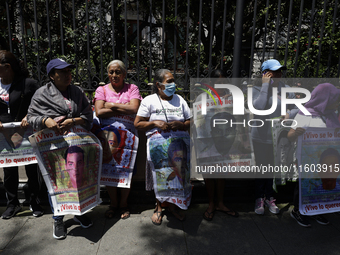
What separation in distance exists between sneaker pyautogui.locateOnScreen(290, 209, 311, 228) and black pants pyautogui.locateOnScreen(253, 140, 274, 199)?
38 centimetres

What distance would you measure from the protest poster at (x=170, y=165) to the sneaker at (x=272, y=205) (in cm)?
128

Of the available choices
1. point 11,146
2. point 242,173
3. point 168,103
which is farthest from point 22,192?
point 242,173

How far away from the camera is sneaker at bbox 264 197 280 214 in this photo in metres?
3.63

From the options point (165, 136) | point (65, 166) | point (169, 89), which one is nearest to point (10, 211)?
point (65, 166)

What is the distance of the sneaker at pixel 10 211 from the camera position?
3430 mm

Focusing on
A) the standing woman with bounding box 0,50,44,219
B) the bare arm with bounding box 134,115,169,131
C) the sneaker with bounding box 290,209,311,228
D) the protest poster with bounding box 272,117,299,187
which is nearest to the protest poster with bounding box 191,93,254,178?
the protest poster with bounding box 272,117,299,187

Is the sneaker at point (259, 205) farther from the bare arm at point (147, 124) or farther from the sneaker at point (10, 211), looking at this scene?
the sneaker at point (10, 211)

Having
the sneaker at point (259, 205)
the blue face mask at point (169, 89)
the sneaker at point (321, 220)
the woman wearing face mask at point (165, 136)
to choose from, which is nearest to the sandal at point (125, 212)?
the woman wearing face mask at point (165, 136)

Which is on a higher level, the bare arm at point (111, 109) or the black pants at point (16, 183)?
the bare arm at point (111, 109)

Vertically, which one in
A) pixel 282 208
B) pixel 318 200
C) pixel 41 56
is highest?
pixel 41 56

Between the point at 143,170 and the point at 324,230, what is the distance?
98.6 inches

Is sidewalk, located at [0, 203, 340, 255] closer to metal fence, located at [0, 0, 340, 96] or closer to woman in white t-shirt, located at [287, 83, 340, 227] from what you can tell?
woman in white t-shirt, located at [287, 83, 340, 227]

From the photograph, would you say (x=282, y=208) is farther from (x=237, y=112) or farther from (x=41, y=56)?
(x=41, y=56)

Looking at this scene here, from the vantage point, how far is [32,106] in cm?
299
